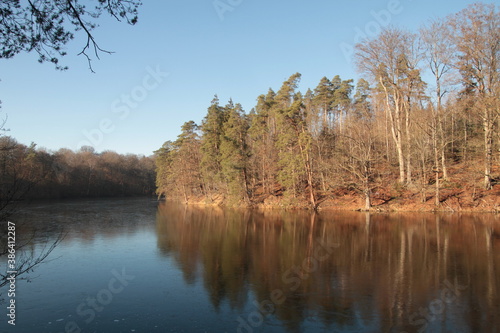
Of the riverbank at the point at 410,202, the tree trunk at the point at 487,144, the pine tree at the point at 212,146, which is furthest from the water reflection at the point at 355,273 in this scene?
the pine tree at the point at 212,146

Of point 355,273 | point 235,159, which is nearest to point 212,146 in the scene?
point 235,159

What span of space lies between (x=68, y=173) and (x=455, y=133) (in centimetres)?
7032

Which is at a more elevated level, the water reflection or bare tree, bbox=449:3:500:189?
bare tree, bbox=449:3:500:189

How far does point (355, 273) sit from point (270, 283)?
10.8ft

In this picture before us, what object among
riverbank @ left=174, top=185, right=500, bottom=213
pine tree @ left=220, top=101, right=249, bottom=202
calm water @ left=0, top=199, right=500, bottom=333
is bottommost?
calm water @ left=0, top=199, right=500, bottom=333

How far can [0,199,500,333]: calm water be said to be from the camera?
773 cm

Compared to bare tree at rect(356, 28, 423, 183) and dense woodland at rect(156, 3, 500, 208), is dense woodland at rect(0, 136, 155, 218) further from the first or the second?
bare tree at rect(356, 28, 423, 183)

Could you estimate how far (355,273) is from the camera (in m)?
11.4

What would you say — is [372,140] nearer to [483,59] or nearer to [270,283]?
[483,59]

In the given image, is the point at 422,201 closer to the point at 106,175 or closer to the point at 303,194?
the point at 303,194

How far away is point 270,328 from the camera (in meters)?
7.43

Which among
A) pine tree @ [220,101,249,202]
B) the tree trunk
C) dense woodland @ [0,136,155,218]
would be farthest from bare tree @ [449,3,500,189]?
dense woodland @ [0,136,155,218]

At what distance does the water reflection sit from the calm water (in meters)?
0.05

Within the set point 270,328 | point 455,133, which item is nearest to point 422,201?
point 455,133
